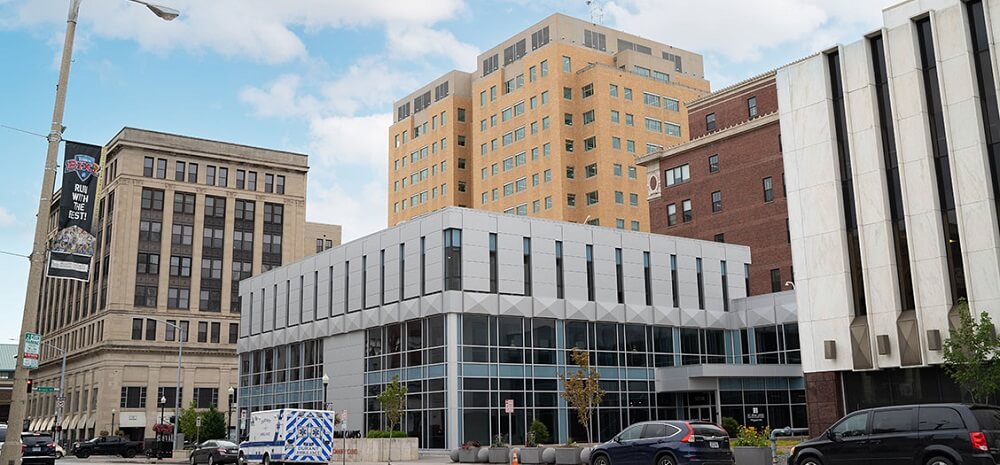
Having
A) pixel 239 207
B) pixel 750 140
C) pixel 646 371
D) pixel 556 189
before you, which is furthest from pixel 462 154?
pixel 646 371

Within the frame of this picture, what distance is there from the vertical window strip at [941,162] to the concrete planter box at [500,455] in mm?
20028

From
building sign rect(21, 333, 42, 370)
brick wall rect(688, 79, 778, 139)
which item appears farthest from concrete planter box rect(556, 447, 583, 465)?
brick wall rect(688, 79, 778, 139)

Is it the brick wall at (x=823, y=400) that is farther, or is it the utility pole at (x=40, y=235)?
the brick wall at (x=823, y=400)

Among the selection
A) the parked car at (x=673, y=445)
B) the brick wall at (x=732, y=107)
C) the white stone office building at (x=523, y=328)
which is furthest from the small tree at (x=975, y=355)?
the brick wall at (x=732, y=107)

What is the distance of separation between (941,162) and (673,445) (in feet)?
52.3

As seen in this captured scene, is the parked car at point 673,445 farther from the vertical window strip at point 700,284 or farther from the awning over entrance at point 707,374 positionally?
the vertical window strip at point 700,284

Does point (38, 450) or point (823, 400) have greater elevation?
point (823, 400)

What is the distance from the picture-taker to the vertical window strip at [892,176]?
111ft

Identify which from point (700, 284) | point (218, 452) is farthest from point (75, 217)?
point (700, 284)

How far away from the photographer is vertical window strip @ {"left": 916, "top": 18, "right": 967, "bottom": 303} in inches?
1273

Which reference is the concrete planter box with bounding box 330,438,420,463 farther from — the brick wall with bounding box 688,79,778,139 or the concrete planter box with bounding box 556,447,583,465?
the brick wall with bounding box 688,79,778,139

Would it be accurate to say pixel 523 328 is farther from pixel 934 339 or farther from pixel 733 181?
pixel 733 181

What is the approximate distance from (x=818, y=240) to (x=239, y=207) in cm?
9309

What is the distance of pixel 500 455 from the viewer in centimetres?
4225
